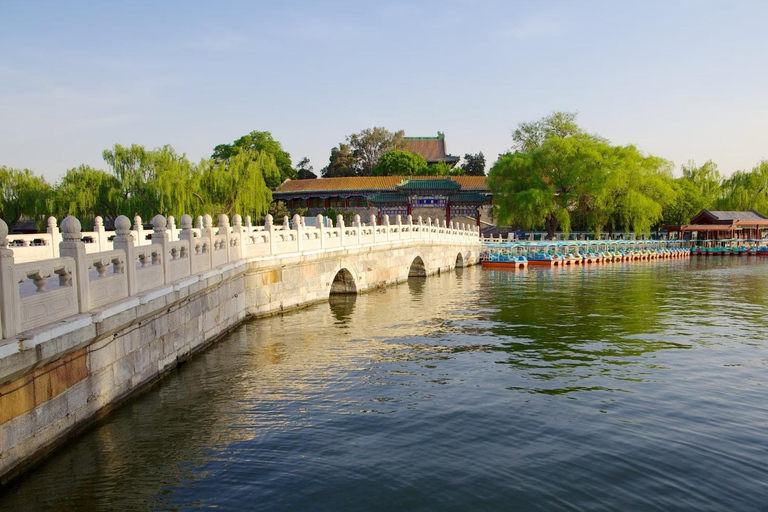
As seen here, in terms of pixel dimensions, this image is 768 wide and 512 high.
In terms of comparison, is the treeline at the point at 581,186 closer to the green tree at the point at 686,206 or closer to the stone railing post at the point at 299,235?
the green tree at the point at 686,206

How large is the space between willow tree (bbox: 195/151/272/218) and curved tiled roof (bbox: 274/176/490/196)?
1563 cm

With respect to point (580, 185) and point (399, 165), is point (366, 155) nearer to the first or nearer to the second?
point (399, 165)

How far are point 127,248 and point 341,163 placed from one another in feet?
176

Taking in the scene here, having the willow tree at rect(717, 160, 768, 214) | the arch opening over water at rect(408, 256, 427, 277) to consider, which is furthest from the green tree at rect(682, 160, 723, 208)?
the arch opening over water at rect(408, 256, 427, 277)

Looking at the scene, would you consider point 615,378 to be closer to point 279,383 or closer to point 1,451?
point 279,383

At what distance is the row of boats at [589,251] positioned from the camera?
32938 millimetres

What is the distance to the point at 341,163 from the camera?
6038cm

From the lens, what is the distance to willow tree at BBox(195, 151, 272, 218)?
29.1m

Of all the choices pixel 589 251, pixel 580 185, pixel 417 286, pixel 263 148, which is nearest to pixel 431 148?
pixel 263 148

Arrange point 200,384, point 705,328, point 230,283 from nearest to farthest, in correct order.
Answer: point 200,384
point 230,283
point 705,328

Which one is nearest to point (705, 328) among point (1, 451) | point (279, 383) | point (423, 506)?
point (279, 383)

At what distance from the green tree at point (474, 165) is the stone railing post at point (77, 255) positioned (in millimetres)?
58593

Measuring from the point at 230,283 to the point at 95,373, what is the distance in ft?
18.4

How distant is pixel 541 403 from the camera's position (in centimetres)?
816
